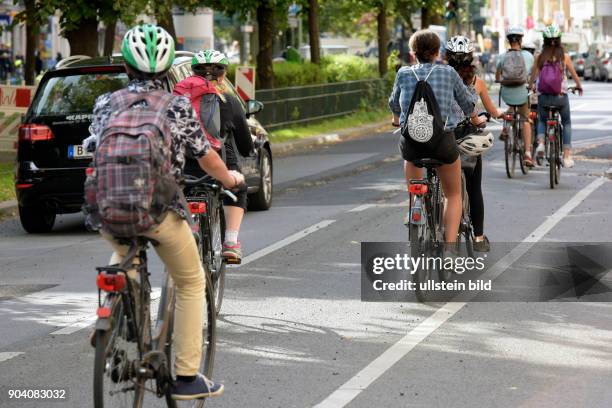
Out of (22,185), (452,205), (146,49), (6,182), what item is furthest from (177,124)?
(6,182)

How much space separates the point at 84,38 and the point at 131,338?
17511mm

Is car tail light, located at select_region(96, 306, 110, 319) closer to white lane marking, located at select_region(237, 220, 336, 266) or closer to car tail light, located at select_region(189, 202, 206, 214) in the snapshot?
car tail light, located at select_region(189, 202, 206, 214)

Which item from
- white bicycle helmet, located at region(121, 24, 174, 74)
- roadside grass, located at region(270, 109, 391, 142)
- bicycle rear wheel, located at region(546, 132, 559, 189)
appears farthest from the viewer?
roadside grass, located at region(270, 109, 391, 142)

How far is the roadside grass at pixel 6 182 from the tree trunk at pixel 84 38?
309 cm

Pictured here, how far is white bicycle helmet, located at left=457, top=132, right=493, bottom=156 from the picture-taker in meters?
10.0

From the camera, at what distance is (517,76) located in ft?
57.6

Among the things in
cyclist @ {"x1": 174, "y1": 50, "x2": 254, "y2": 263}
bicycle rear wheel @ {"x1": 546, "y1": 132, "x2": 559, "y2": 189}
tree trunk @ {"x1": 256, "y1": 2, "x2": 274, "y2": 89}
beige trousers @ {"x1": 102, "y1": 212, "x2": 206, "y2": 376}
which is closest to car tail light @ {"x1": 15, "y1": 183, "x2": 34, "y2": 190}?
cyclist @ {"x1": 174, "y1": 50, "x2": 254, "y2": 263}

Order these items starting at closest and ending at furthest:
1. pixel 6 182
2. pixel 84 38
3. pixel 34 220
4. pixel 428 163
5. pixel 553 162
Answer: pixel 428 163
pixel 34 220
pixel 553 162
pixel 6 182
pixel 84 38

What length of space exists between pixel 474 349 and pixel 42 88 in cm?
720

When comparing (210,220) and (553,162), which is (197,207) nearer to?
(210,220)

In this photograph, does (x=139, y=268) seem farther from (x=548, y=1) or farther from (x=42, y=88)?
(x=548, y=1)

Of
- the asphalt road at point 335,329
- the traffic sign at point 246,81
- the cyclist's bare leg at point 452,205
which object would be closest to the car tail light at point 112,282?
the asphalt road at point 335,329

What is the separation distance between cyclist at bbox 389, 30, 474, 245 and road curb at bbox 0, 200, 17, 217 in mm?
7122

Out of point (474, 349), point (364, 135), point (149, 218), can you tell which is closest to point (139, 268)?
point (149, 218)
